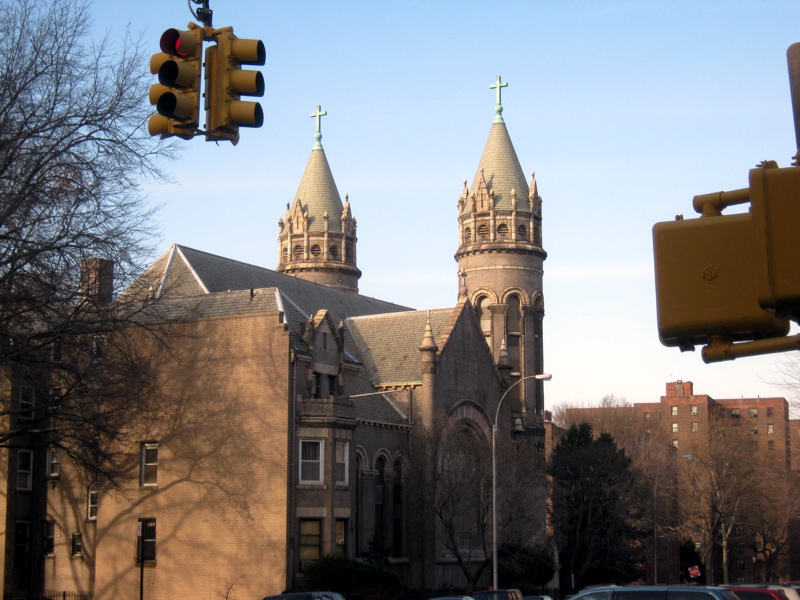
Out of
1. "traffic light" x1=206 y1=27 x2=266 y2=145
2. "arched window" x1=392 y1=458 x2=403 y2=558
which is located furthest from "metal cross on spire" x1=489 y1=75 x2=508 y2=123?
"traffic light" x1=206 y1=27 x2=266 y2=145

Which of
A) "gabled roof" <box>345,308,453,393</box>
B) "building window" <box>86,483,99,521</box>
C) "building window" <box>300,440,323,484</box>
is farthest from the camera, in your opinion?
"gabled roof" <box>345,308,453,393</box>

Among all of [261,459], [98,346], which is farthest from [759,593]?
[261,459]

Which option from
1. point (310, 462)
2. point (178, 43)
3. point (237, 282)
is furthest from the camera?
point (237, 282)

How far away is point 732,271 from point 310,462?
130ft

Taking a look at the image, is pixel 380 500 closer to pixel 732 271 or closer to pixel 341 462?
pixel 341 462

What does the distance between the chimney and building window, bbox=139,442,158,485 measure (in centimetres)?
1703

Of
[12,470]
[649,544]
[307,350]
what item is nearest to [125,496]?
[12,470]

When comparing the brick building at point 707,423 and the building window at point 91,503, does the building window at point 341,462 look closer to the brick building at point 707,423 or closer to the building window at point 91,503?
the building window at point 91,503

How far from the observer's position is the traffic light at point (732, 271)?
4.04 meters

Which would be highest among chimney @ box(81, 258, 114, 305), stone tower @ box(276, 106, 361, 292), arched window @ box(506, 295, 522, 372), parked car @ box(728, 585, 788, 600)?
stone tower @ box(276, 106, 361, 292)

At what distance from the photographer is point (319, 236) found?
253 feet

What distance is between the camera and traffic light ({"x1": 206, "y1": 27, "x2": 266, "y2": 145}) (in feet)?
29.8

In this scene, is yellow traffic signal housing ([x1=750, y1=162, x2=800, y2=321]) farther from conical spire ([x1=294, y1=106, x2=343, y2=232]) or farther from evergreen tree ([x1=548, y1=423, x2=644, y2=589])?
conical spire ([x1=294, y1=106, x2=343, y2=232])

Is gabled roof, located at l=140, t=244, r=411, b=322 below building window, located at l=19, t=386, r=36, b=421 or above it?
above
